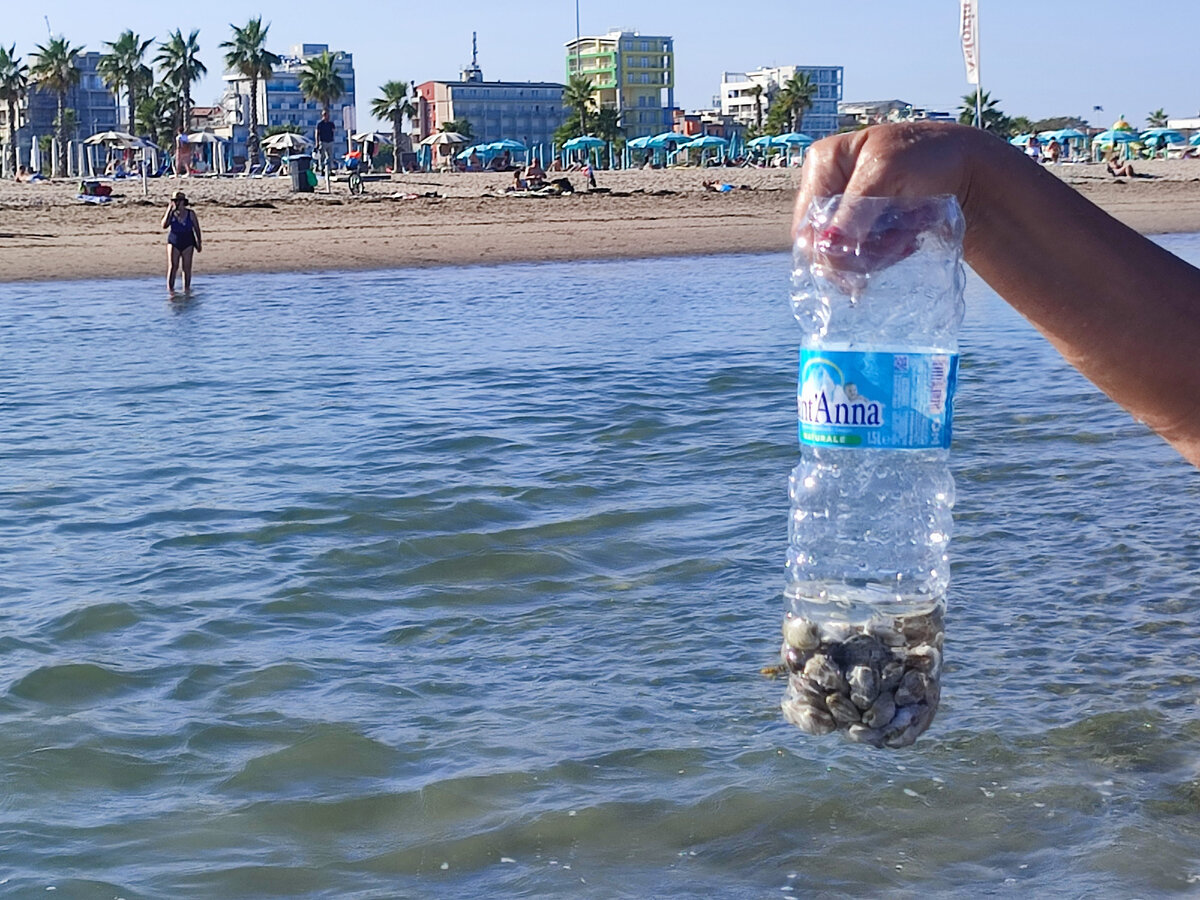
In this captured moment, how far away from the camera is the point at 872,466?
7.91 ft

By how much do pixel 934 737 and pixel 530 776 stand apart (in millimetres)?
1169

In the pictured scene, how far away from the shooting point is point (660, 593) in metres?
5.90

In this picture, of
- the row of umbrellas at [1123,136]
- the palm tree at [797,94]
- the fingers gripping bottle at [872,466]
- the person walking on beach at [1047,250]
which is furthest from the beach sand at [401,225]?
the palm tree at [797,94]

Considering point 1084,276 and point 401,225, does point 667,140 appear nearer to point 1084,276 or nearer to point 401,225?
point 401,225

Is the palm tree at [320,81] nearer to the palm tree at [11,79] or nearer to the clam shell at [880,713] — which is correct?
the palm tree at [11,79]

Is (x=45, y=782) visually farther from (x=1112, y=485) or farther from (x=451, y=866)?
(x=1112, y=485)

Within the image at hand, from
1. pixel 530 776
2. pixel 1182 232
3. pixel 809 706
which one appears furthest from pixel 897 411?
pixel 1182 232

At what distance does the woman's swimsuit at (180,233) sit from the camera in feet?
66.3

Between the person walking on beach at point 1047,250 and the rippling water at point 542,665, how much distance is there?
1.86 metres

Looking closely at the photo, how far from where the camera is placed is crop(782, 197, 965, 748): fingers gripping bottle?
174 centimetres

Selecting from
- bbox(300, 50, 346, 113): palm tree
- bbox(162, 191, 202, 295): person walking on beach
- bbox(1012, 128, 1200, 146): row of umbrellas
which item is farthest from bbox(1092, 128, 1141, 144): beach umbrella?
bbox(162, 191, 202, 295): person walking on beach

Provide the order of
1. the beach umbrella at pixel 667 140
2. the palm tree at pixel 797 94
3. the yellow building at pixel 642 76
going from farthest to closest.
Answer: the yellow building at pixel 642 76, the palm tree at pixel 797 94, the beach umbrella at pixel 667 140

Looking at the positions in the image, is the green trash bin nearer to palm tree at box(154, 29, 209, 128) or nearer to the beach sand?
the beach sand

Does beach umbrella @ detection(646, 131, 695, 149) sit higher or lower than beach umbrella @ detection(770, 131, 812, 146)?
higher
